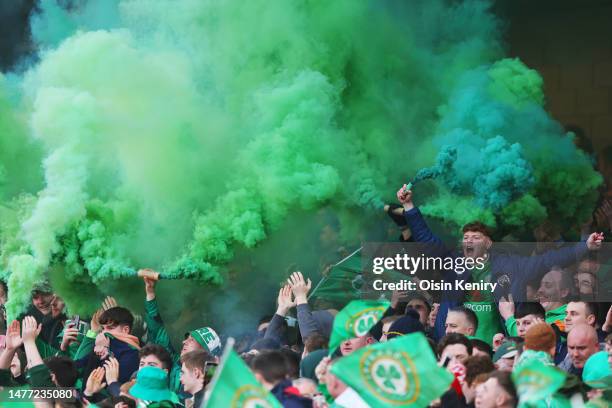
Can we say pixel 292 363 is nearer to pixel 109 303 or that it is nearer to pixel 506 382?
pixel 506 382

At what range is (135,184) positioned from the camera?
8438 mm

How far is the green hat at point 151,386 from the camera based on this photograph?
6.51 metres

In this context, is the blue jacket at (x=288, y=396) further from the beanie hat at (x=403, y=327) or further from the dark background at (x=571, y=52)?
the dark background at (x=571, y=52)

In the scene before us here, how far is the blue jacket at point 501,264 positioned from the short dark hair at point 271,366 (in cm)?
183

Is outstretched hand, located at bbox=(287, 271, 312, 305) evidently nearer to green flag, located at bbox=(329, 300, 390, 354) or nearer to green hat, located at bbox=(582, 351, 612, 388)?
green flag, located at bbox=(329, 300, 390, 354)

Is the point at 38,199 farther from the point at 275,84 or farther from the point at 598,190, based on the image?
the point at 598,190

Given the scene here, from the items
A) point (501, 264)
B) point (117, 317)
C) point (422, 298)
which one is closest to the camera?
point (501, 264)

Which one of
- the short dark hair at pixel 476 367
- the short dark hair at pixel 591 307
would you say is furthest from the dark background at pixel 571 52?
the short dark hair at pixel 476 367

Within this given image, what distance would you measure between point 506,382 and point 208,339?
9.48ft

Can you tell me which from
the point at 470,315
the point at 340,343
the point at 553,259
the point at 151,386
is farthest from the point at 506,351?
the point at 151,386

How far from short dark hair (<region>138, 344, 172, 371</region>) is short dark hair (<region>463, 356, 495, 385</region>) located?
2.05 metres

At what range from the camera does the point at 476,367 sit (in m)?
5.70

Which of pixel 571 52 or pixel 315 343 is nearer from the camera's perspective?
pixel 315 343

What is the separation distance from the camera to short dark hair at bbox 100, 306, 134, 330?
7832 millimetres
